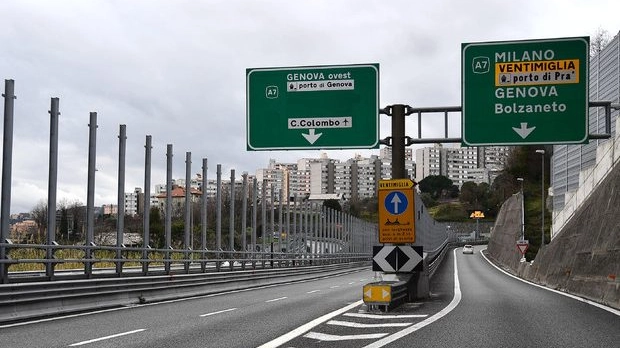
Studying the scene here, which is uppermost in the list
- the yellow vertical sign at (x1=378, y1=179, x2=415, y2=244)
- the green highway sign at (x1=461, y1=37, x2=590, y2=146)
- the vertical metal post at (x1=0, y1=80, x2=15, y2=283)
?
the green highway sign at (x1=461, y1=37, x2=590, y2=146)

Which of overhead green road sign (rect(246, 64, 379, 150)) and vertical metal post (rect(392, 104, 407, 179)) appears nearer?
vertical metal post (rect(392, 104, 407, 179))

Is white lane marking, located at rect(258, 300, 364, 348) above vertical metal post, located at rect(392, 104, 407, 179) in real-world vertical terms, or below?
below

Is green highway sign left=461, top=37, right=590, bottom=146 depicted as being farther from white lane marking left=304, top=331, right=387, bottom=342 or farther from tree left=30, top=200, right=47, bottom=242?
tree left=30, top=200, right=47, bottom=242

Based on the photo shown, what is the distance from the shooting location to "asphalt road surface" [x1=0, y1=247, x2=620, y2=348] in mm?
10984

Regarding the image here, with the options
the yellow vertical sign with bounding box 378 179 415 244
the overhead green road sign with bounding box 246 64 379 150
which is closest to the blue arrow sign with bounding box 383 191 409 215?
the yellow vertical sign with bounding box 378 179 415 244

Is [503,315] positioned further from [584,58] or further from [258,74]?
[258,74]

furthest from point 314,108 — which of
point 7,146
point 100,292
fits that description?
point 7,146

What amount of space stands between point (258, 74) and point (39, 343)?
12511 mm

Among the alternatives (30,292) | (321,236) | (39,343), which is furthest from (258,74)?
(321,236)

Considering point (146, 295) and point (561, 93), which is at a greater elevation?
point (561, 93)

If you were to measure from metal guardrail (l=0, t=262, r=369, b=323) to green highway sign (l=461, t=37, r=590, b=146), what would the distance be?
9.48 meters

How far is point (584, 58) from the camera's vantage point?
19.7 m

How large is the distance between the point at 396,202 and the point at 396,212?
261mm

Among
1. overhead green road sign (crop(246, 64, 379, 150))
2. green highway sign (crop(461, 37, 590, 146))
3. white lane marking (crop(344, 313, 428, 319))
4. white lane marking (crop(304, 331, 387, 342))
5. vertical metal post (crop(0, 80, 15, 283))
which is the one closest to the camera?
white lane marking (crop(304, 331, 387, 342))
